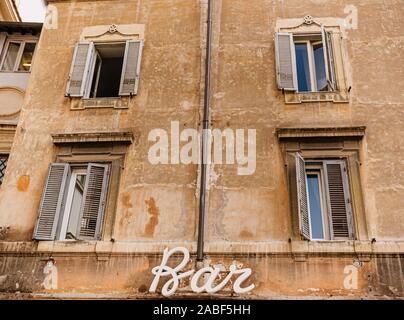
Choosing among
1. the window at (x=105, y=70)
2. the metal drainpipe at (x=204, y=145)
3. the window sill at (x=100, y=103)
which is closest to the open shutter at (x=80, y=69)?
the window at (x=105, y=70)

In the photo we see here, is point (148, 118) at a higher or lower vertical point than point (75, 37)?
lower

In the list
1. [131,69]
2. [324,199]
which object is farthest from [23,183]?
[324,199]

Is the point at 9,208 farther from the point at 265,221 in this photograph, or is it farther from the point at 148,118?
the point at 265,221

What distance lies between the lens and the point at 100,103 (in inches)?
374

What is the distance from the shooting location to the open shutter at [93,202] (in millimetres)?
8125

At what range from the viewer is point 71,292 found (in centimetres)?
755

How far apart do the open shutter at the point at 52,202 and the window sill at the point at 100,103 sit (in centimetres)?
Answer: 149

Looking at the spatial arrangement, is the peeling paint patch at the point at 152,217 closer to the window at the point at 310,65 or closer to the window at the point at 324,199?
the window at the point at 324,199

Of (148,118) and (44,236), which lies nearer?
(44,236)

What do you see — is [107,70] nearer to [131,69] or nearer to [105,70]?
[105,70]

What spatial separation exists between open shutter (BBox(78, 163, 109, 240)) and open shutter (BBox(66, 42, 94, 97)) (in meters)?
2.02

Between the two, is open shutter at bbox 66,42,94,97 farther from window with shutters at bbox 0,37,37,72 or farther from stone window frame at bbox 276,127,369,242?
stone window frame at bbox 276,127,369,242
